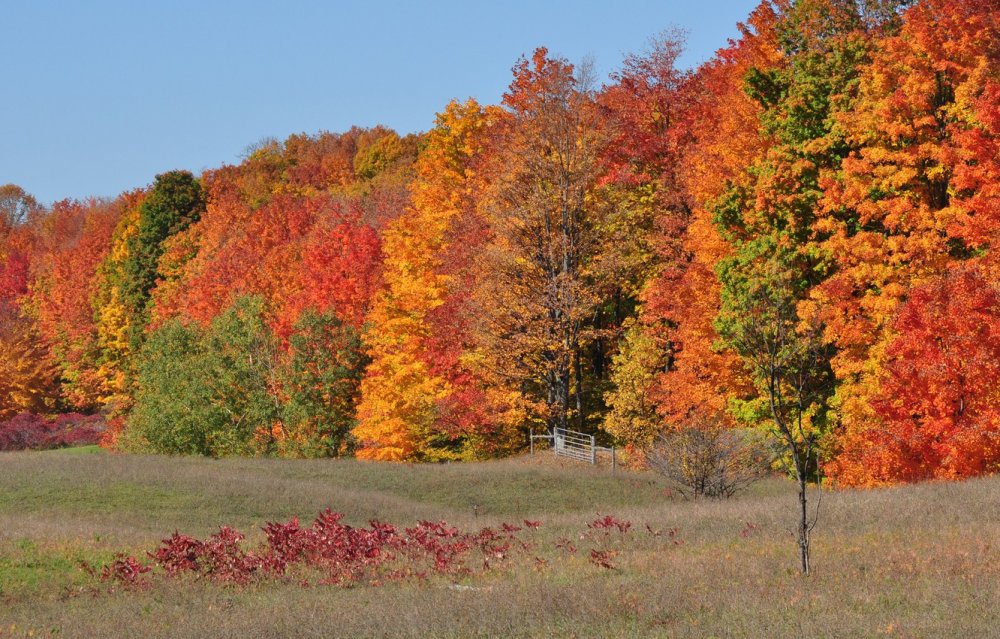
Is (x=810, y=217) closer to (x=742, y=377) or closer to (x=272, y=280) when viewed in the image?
(x=742, y=377)

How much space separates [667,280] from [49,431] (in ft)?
176

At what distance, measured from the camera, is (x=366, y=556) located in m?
19.7

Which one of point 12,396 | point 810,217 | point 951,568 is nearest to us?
point 951,568

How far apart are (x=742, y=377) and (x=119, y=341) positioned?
6404 centimetres

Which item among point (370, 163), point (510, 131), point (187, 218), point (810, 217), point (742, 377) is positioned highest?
point (370, 163)

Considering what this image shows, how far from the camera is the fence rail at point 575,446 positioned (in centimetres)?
4256

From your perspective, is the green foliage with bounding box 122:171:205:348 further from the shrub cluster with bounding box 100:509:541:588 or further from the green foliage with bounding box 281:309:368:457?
the shrub cluster with bounding box 100:509:541:588

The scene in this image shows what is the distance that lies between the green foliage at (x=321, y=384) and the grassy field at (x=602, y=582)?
22.5 metres

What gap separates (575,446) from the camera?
4528cm

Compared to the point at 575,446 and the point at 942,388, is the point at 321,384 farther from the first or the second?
the point at 942,388

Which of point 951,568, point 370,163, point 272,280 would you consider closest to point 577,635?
point 951,568

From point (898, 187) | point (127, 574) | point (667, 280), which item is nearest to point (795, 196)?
point (898, 187)

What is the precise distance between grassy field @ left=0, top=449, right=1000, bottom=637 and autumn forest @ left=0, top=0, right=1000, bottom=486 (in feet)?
8.87

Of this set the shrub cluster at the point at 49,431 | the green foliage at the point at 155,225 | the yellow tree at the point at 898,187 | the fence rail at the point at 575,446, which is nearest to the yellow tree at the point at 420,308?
the fence rail at the point at 575,446
